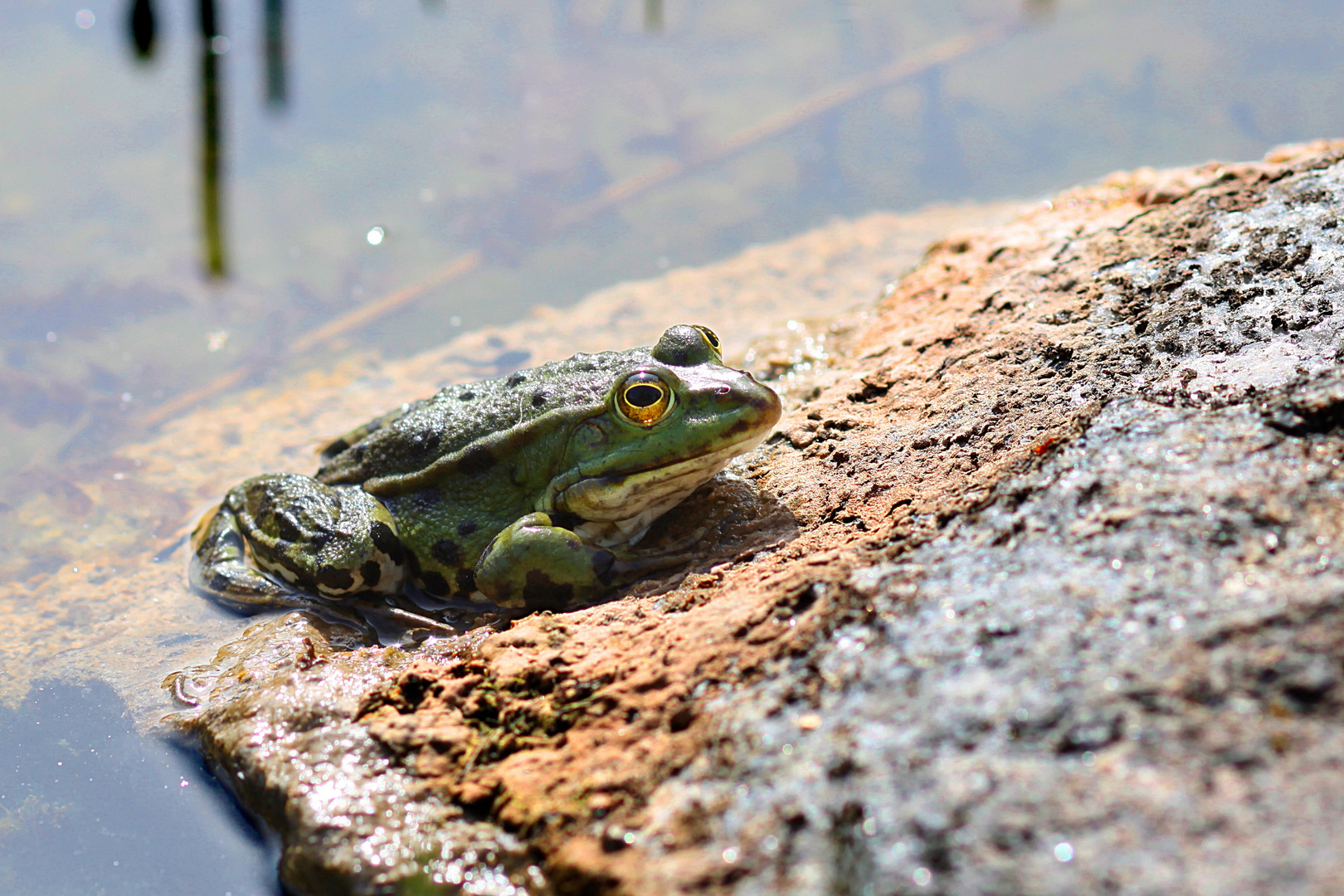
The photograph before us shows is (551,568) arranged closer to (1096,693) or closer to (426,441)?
(426,441)

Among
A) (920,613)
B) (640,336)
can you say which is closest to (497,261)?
(640,336)

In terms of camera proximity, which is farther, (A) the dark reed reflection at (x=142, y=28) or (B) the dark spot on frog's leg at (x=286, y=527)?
(A) the dark reed reflection at (x=142, y=28)

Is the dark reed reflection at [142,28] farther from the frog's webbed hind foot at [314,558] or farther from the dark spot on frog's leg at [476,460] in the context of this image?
the dark spot on frog's leg at [476,460]

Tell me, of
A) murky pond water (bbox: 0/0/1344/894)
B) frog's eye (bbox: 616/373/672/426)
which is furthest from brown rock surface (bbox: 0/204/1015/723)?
frog's eye (bbox: 616/373/672/426)

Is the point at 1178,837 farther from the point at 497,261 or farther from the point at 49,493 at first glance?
the point at 497,261

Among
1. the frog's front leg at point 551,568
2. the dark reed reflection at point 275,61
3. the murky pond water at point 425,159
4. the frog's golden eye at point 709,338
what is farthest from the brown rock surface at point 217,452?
the dark reed reflection at point 275,61

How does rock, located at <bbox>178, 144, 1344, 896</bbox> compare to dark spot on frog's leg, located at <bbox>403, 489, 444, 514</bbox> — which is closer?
rock, located at <bbox>178, 144, 1344, 896</bbox>

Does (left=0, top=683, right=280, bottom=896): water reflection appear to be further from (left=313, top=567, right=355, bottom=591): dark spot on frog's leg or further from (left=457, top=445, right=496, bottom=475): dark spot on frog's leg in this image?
(left=457, top=445, right=496, bottom=475): dark spot on frog's leg
